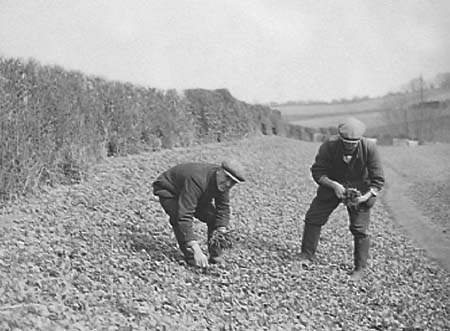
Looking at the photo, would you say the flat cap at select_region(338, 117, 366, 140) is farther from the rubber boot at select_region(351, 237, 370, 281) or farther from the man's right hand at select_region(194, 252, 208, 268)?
the man's right hand at select_region(194, 252, 208, 268)

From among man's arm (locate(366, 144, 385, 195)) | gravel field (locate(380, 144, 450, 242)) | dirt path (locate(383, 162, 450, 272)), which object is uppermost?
man's arm (locate(366, 144, 385, 195))

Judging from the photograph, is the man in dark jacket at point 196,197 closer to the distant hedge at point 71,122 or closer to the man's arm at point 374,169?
the man's arm at point 374,169

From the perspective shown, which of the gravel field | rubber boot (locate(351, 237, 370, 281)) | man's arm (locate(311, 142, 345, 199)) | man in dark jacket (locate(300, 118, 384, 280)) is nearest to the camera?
man in dark jacket (locate(300, 118, 384, 280))

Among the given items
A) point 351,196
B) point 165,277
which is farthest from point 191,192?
point 351,196

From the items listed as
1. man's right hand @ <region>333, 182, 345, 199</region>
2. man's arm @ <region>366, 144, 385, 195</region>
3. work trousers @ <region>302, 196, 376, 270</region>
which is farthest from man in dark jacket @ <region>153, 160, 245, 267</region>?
man's arm @ <region>366, 144, 385, 195</region>

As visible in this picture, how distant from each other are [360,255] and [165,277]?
104 inches

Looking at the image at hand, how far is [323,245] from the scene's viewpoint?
375 inches

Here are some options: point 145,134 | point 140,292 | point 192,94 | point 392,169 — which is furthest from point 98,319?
point 392,169

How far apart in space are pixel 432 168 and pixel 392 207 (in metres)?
6.28

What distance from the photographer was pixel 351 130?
6.94 metres

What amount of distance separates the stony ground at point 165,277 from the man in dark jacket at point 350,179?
0.47 meters

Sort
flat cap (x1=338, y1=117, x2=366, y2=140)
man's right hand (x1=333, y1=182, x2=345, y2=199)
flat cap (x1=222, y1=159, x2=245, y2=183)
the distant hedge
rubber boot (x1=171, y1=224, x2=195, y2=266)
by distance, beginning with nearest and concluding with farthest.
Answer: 1. flat cap (x1=222, y1=159, x2=245, y2=183)
2. rubber boot (x1=171, y1=224, x2=195, y2=266)
3. flat cap (x1=338, y1=117, x2=366, y2=140)
4. man's right hand (x1=333, y1=182, x2=345, y2=199)
5. the distant hedge

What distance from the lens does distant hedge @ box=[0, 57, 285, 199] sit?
8.30 m

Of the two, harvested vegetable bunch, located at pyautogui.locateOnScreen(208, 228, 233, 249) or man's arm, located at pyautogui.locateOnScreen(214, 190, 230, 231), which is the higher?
man's arm, located at pyautogui.locateOnScreen(214, 190, 230, 231)
